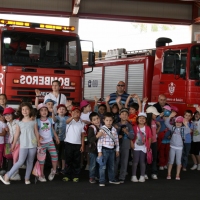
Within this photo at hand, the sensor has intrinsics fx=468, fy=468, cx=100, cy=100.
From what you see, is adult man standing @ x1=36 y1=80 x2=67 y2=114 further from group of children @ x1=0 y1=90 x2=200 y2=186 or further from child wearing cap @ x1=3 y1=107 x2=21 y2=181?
child wearing cap @ x1=3 y1=107 x2=21 y2=181

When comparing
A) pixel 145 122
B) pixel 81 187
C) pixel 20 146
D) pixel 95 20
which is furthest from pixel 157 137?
pixel 95 20

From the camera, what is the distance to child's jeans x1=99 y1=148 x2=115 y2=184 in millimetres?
8539

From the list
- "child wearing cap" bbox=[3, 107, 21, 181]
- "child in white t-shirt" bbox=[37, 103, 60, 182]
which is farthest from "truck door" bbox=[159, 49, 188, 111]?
"child wearing cap" bbox=[3, 107, 21, 181]

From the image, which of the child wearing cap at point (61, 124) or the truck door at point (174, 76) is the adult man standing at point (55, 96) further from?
the truck door at point (174, 76)

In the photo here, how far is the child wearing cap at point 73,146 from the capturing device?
8.94 meters

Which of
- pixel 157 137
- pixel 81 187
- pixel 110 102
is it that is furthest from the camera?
pixel 110 102

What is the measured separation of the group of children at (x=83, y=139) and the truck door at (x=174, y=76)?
2680 millimetres

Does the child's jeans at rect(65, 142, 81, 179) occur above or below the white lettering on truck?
below

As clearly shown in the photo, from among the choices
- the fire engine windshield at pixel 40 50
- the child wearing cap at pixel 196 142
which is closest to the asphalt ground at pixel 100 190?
the child wearing cap at pixel 196 142

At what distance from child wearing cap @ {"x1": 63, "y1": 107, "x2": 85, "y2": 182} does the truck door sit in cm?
459

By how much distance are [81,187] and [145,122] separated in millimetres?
1890

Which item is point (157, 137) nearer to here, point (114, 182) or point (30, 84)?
point (114, 182)

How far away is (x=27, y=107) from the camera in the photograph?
27.8 ft

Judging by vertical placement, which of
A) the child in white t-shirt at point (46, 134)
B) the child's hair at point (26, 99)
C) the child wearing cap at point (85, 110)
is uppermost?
the child's hair at point (26, 99)
